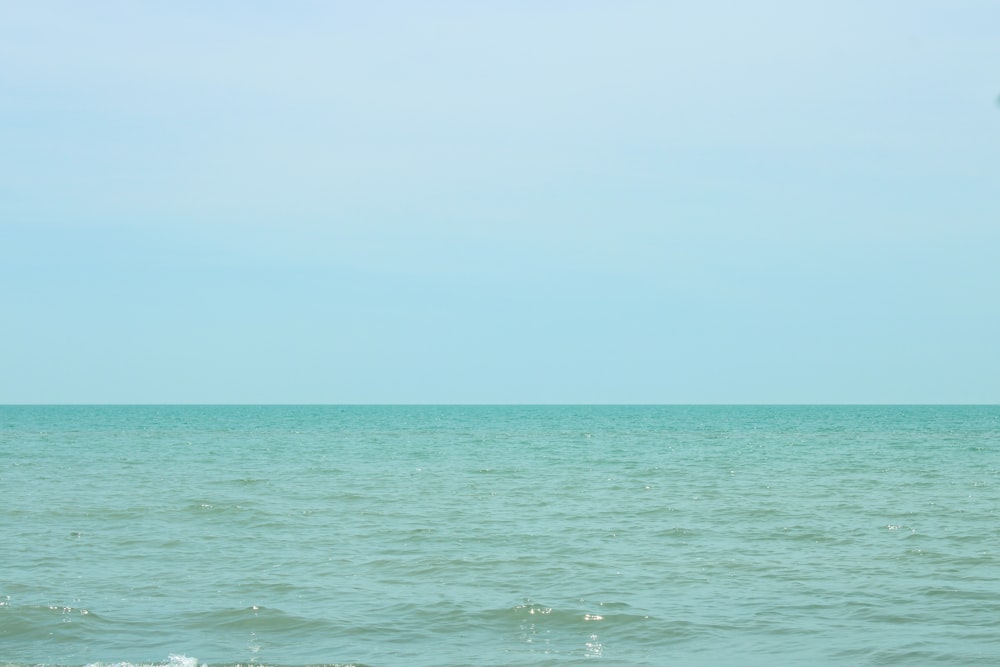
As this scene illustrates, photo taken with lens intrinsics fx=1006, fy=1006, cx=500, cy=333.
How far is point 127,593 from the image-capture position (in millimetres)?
13219

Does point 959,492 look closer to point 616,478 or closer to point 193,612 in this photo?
Result: point 616,478

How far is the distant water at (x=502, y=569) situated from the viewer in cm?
1084

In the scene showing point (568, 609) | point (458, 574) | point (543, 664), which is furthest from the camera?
point (458, 574)

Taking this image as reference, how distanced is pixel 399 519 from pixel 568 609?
8010 millimetres

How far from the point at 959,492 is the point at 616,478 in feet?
29.3

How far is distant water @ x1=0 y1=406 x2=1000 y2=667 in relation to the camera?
10.8 meters

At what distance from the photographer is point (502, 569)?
1463cm

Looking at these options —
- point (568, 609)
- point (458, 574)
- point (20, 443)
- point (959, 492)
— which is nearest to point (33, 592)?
point (458, 574)

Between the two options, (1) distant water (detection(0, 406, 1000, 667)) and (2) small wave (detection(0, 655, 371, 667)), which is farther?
(1) distant water (detection(0, 406, 1000, 667))

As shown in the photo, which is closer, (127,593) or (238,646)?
(238,646)

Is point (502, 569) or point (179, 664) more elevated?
point (502, 569)

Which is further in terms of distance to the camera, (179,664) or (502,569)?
(502,569)

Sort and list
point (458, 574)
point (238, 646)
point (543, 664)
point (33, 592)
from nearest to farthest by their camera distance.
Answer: point (543, 664)
point (238, 646)
point (33, 592)
point (458, 574)

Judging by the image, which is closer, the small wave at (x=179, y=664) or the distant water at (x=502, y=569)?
the small wave at (x=179, y=664)
